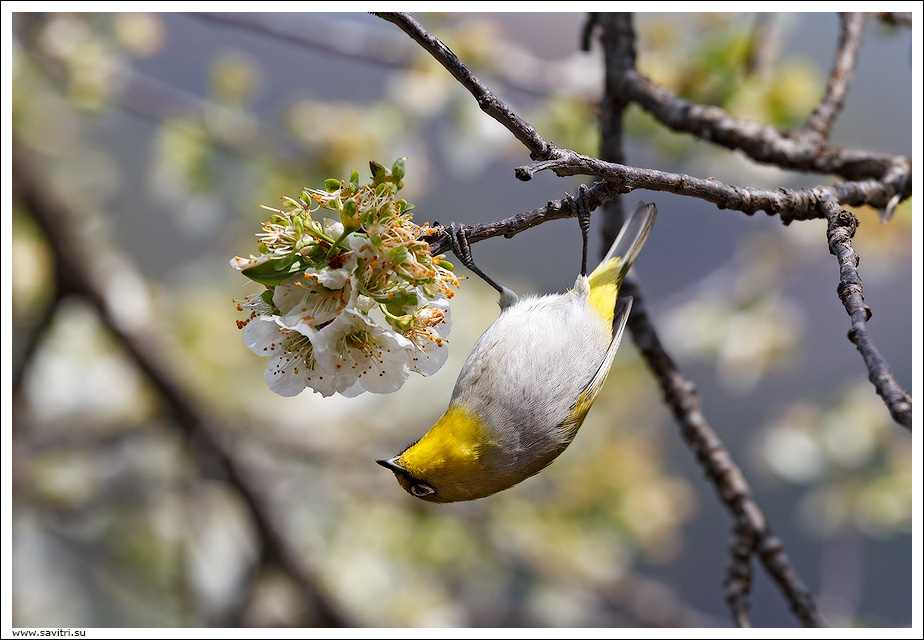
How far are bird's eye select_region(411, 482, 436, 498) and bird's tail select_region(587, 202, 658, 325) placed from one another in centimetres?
45

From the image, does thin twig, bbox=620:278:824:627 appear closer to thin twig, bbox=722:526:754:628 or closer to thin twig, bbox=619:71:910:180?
thin twig, bbox=722:526:754:628

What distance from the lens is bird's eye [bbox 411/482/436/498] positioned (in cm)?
92

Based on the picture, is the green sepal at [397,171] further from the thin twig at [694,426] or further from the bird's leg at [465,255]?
the thin twig at [694,426]

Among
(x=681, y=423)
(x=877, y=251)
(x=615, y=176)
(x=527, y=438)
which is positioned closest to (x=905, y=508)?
(x=877, y=251)

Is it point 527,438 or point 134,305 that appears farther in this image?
point 134,305

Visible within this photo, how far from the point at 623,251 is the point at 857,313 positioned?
0.60 m

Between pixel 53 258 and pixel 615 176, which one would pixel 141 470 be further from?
pixel 615 176

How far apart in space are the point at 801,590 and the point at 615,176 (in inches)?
37.1

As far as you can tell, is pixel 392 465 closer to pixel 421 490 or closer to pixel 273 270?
pixel 421 490

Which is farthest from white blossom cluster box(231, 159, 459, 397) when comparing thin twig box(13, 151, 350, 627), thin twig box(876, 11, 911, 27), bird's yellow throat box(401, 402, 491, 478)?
thin twig box(13, 151, 350, 627)

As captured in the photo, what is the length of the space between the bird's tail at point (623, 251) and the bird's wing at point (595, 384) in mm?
54

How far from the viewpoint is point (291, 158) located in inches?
82.1

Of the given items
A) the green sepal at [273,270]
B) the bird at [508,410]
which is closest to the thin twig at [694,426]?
the bird at [508,410]

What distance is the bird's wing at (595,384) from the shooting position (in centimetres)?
93
